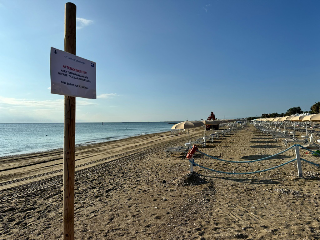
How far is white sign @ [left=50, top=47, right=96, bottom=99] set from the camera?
1900 mm

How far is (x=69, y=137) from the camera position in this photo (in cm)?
221

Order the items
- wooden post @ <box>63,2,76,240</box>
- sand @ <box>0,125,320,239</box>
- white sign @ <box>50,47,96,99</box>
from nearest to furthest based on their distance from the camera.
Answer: white sign @ <box>50,47,96,99</box>
wooden post @ <box>63,2,76,240</box>
sand @ <box>0,125,320,239</box>

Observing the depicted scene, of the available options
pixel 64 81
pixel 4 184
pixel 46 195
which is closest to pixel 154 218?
pixel 64 81

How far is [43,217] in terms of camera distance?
163 inches

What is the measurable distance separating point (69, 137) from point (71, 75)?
682 mm

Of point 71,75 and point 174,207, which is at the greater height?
point 71,75

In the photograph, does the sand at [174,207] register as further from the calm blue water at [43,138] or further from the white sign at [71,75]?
the calm blue water at [43,138]

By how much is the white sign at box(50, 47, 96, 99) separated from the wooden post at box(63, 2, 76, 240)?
0.18m

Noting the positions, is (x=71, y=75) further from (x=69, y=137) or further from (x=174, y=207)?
(x=174, y=207)

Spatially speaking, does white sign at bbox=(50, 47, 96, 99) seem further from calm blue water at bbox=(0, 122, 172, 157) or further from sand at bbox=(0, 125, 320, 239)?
calm blue water at bbox=(0, 122, 172, 157)

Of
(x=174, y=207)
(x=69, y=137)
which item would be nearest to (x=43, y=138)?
(x=174, y=207)

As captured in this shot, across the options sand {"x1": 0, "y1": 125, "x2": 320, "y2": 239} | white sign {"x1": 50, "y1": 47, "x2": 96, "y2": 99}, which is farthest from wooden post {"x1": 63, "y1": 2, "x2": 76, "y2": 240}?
sand {"x1": 0, "y1": 125, "x2": 320, "y2": 239}

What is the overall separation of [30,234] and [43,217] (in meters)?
0.65

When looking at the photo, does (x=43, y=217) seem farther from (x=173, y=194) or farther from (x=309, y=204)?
(x=309, y=204)
